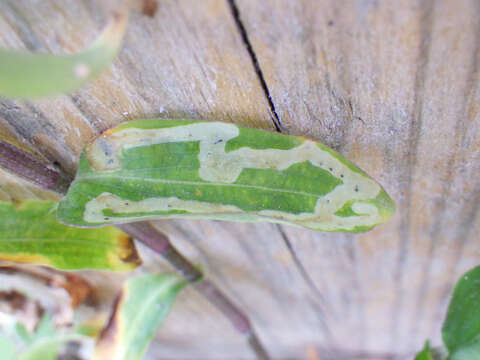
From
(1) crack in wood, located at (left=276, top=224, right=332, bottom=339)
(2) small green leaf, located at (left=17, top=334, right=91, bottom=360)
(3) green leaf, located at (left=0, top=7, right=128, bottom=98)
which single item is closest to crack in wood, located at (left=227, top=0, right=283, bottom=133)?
(3) green leaf, located at (left=0, top=7, right=128, bottom=98)

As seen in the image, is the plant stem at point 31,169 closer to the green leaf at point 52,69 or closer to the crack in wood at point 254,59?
the green leaf at point 52,69

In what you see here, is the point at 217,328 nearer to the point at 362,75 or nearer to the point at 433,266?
the point at 433,266

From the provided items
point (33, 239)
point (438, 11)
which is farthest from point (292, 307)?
point (438, 11)

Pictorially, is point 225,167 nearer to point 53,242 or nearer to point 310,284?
point 53,242

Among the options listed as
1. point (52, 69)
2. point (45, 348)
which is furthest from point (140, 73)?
point (45, 348)

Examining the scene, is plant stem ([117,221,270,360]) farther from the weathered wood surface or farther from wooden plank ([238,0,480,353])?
wooden plank ([238,0,480,353])
